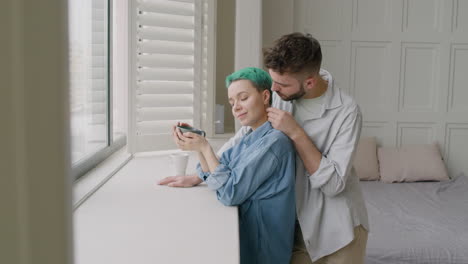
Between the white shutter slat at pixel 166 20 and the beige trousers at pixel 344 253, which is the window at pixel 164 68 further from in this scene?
the beige trousers at pixel 344 253

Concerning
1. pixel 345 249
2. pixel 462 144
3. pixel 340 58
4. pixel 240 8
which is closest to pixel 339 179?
pixel 345 249

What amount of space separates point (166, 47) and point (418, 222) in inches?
74.7

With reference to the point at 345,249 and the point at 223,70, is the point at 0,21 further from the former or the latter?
the point at 223,70

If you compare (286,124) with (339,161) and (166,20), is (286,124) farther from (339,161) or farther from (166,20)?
(166,20)

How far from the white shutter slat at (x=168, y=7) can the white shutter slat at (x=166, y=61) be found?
228 millimetres

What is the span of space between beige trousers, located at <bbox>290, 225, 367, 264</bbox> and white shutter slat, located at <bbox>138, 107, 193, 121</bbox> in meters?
1.05

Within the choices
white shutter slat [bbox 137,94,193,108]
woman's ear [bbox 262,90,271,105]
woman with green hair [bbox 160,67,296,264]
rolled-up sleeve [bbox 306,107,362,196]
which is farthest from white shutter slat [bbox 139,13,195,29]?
rolled-up sleeve [bbox 306,107,362,196]

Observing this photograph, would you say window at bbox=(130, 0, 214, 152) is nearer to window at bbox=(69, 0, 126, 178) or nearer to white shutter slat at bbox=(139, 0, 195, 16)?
white shutter slat at bbox=(139, 0, 195, 16)

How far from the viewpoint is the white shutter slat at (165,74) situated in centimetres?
227

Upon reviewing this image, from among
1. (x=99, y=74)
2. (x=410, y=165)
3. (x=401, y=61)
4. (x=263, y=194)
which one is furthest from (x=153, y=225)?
(x=401, y=61)

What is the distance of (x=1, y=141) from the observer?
0.29 feet

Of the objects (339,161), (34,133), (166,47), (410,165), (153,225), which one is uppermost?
(166,47)

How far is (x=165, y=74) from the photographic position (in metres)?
2.38

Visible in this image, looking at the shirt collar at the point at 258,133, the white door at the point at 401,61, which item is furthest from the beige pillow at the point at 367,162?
the shirt collar at the point at 258,133
